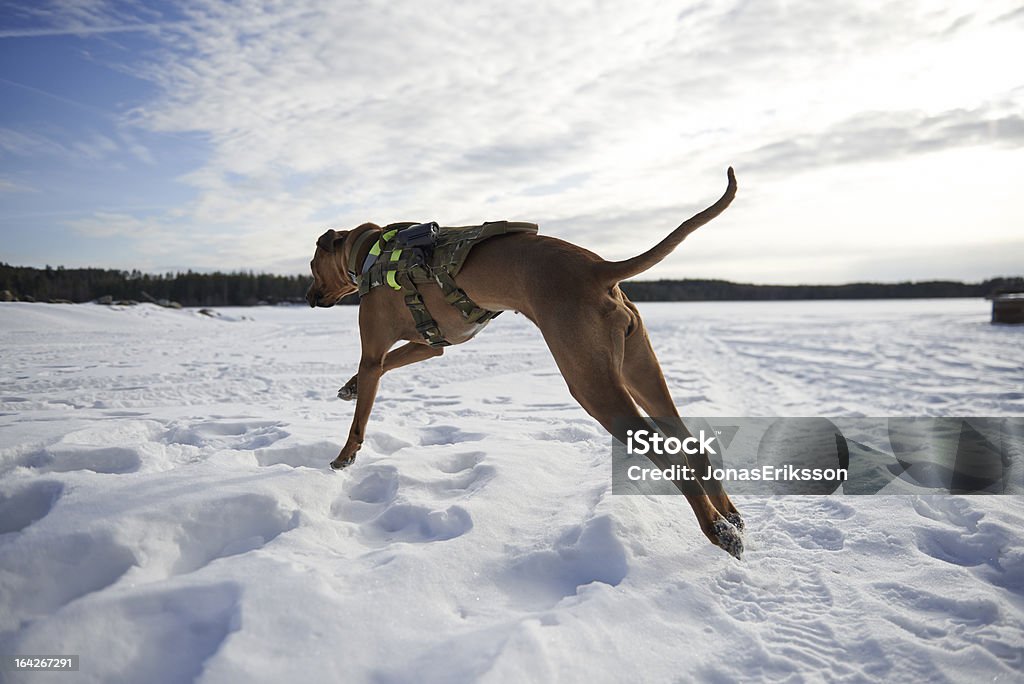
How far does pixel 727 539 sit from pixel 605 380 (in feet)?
2.67

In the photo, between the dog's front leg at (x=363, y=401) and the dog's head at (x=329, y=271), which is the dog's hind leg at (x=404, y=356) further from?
the dog's head at (x=329, y=271)

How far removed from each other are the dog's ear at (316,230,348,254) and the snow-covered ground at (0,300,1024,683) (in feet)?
4.21

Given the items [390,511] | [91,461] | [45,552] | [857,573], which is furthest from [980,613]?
[91,461]

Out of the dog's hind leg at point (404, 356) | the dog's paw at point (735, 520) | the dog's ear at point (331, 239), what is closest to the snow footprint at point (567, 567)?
the dog's paw at point (735, 520)

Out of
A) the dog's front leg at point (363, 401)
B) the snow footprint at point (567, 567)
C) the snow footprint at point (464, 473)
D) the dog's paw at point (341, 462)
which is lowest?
the snow footprint at point (567, 567)

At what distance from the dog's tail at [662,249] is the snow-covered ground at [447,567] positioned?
1.06 meters

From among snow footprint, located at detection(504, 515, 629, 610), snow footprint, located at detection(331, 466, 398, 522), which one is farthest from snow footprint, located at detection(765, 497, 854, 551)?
snow footprint, located at detection(331, 466, 398, 522)

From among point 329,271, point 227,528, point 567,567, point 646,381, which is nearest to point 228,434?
point 329,271

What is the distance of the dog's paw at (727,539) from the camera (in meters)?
2.11

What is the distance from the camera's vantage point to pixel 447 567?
190 centimetres

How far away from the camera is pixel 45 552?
1.70 meters

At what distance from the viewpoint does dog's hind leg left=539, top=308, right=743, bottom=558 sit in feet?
6.94

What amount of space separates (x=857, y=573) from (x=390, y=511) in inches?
77.2

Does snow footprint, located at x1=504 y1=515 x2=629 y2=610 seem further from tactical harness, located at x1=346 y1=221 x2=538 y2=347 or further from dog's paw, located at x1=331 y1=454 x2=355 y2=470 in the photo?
dog's paw, located at x1=331 y1=454 x2=355 y2=470
